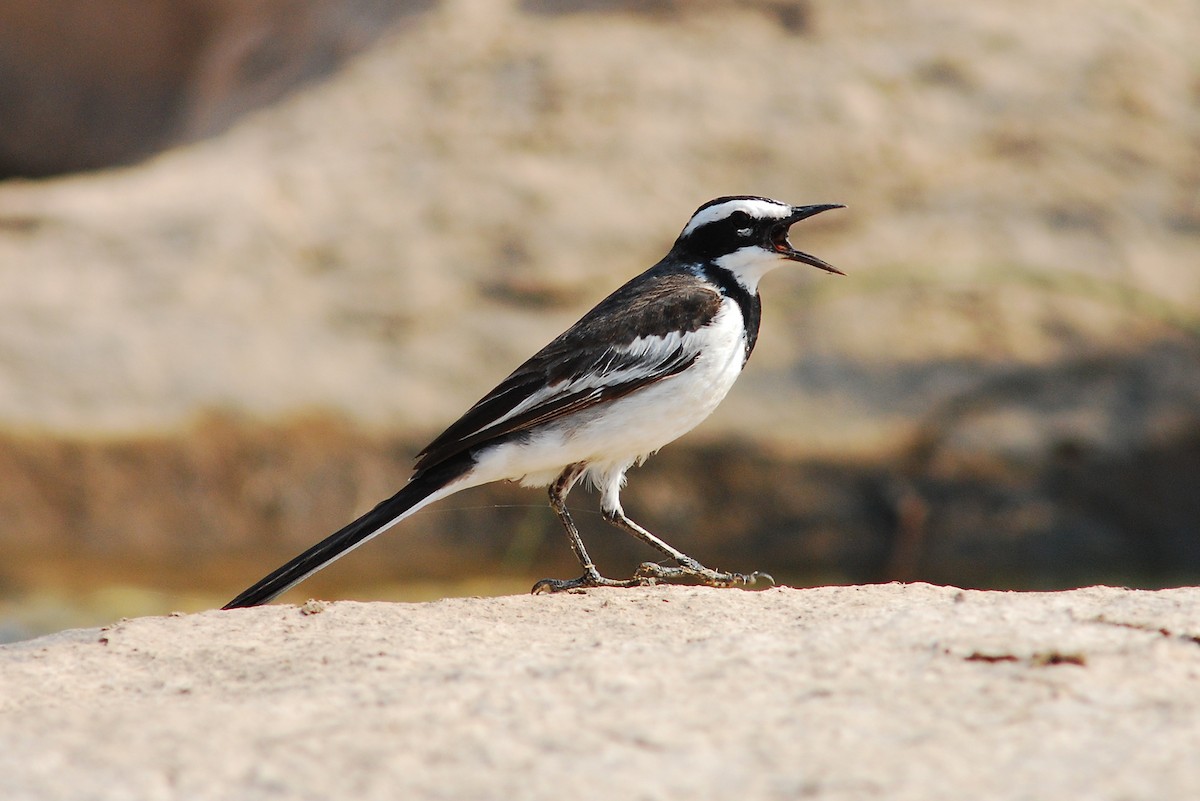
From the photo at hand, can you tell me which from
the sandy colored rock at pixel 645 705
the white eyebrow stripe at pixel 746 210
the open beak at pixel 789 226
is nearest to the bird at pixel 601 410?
the open beak at pixel 789 226

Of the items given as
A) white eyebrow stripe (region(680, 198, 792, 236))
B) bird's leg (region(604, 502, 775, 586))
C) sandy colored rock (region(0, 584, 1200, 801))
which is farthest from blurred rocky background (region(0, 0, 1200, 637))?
sandy colored rock (region(0, 584, 1200, 801))

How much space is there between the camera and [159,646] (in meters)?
4.41

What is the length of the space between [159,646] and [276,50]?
31.2 ft

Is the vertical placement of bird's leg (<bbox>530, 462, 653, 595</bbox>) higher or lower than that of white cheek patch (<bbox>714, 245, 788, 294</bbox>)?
lower

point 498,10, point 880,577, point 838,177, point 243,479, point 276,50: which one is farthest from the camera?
point 276,50

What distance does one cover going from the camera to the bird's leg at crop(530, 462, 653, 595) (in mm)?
5478

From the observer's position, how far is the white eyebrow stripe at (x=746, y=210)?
6.12m

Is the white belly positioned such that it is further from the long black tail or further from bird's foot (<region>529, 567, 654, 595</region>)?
bird's foot (<region>529, 567, 654, 595</region>)

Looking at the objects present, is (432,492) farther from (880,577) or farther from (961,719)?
(880,577)

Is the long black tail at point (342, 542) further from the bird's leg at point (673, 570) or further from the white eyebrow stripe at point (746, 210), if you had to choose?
the white eyebrow stripe at point (746, 210)

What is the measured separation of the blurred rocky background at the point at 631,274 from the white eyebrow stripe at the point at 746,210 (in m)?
3.38

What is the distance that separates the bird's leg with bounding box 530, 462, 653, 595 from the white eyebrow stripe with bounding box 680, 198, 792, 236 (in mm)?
1273

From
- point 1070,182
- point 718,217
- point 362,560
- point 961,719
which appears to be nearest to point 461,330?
point 362,560

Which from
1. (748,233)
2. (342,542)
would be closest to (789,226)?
(748,233)
